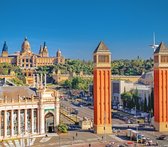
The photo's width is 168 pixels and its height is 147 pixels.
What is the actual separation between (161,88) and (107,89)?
474 inches

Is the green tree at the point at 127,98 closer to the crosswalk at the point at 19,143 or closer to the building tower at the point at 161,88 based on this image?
the building tower at the point at 161,88

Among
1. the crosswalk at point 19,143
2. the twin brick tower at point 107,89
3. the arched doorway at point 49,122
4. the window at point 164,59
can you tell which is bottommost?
the crosswalk at point 19,143

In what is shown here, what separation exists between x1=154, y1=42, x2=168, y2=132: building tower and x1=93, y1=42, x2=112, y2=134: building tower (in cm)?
1078

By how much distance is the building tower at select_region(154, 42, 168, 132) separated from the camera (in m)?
80.3

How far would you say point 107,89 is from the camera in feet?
261

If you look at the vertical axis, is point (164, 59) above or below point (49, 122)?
above

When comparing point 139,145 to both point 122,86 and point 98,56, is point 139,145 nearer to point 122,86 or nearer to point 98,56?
point 98,56

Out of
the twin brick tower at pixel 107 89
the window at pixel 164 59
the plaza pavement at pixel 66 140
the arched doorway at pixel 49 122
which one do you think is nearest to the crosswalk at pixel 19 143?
the plaza pavement at pixel 66 140

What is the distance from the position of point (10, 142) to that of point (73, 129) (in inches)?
691

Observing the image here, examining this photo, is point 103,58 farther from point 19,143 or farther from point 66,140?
point 19,143

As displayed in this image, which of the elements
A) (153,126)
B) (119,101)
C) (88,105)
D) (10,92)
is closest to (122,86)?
(119,101)

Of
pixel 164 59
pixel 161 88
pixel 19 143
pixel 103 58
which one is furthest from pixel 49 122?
pixel 164 59

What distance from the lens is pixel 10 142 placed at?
223 ft

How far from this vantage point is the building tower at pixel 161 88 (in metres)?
80.3
